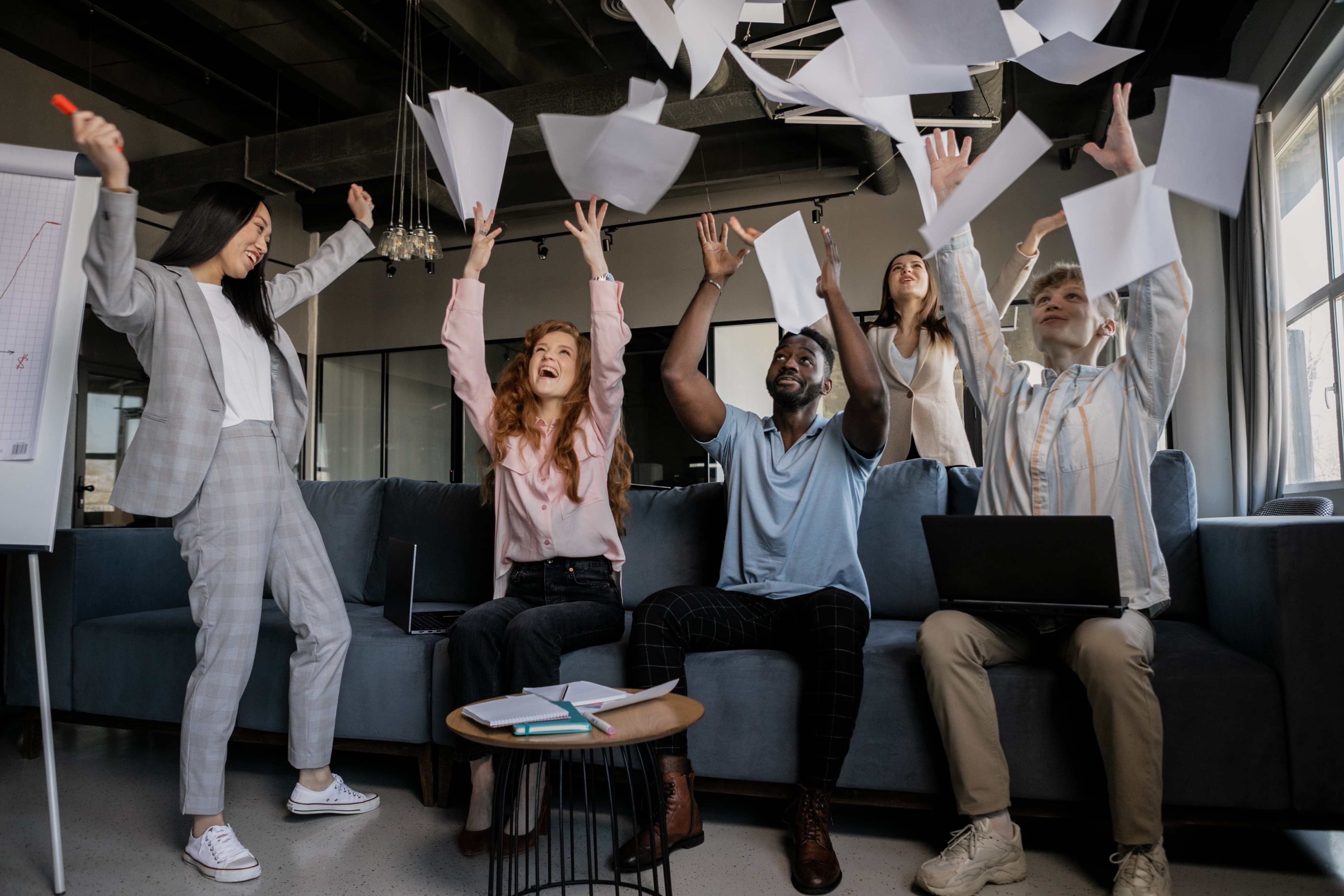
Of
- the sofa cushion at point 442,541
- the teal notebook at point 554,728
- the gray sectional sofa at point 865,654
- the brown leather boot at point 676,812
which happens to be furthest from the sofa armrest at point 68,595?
the teal notebook at point 554,728

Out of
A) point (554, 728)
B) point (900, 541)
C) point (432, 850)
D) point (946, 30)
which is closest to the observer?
point (946, 30)

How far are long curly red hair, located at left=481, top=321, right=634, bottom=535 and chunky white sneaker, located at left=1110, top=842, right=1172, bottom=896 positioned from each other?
126cm

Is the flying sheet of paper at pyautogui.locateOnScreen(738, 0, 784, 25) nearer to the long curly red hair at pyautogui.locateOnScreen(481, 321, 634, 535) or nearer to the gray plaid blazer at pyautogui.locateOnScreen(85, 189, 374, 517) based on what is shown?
the long curly red hair at pyautogui.locateOnScreen(481, 321, 634, 535)

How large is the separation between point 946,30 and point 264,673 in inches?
82.8

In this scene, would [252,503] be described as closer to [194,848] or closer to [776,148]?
[194,848]

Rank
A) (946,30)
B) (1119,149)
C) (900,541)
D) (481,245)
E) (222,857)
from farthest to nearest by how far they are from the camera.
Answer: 1. (900,541)
2. (481,245)
3. (222,857)
4. (1119,149)
5. (946,30)

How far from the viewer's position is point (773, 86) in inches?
37.0

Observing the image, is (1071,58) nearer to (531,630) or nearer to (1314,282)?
(531,630)

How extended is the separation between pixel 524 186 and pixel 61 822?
6.16 m

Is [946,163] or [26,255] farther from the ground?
[946,163]

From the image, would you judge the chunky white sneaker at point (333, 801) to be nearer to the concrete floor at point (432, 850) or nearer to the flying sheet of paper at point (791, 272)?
the concrete floor at point (432, 850)

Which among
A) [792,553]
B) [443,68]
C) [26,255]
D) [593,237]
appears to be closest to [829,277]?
[593,237]

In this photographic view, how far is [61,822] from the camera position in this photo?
1.96 m

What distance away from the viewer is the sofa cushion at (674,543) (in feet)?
7.82
